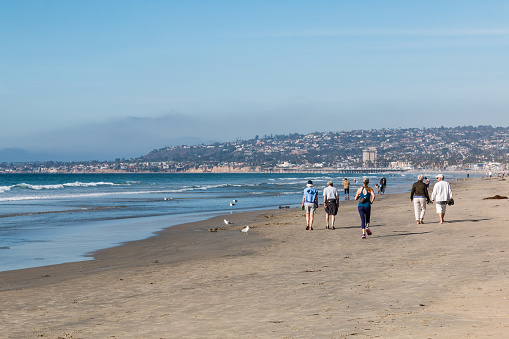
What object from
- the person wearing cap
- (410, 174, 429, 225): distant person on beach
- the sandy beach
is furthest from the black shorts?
the person wearing cap

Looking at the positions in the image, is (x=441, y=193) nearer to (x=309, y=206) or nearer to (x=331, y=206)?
(x=331, y=206)

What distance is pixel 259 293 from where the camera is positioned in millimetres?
9047

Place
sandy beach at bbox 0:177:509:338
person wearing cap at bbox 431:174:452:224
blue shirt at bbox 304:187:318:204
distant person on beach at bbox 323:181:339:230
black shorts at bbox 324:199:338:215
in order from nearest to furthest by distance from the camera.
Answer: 1. sandy beach at bbox 0:177:509:338
2. person wearing cap at bbox 431:174:452:224
3. distant person on beach at bbox 323:181:339:230
4. black shorts at bbox 324:199:338:215
5. blue shirt at bbox 304:187:318:204

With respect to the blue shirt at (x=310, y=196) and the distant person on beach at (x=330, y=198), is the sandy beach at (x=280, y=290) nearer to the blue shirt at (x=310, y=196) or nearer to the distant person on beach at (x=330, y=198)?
the distant person on beach at (x=330, y=198)

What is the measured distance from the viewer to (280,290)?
9.23 meters

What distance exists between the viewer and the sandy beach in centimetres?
693

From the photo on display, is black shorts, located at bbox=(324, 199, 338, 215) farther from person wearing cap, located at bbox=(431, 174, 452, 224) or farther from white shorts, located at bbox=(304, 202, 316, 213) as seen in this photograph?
person wearing cap, located at bbox=(431, 174, 452, 224)

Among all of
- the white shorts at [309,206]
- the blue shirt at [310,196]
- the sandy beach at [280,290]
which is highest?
the blue shirt at [310,196]

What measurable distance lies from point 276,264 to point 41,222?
17.0 metres

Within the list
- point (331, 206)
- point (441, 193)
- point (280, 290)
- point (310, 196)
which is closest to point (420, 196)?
point (441, 193)

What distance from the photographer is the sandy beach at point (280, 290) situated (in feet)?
22.7

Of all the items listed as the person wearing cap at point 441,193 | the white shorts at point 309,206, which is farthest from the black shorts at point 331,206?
the person wearing cap at point 441,193

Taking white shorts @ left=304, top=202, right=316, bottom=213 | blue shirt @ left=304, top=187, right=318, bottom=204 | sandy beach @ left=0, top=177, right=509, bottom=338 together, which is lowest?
sandy beach @ left=0, top=177, right=509, bottom=338

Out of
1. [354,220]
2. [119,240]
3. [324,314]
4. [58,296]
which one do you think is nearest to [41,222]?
[119,240]
